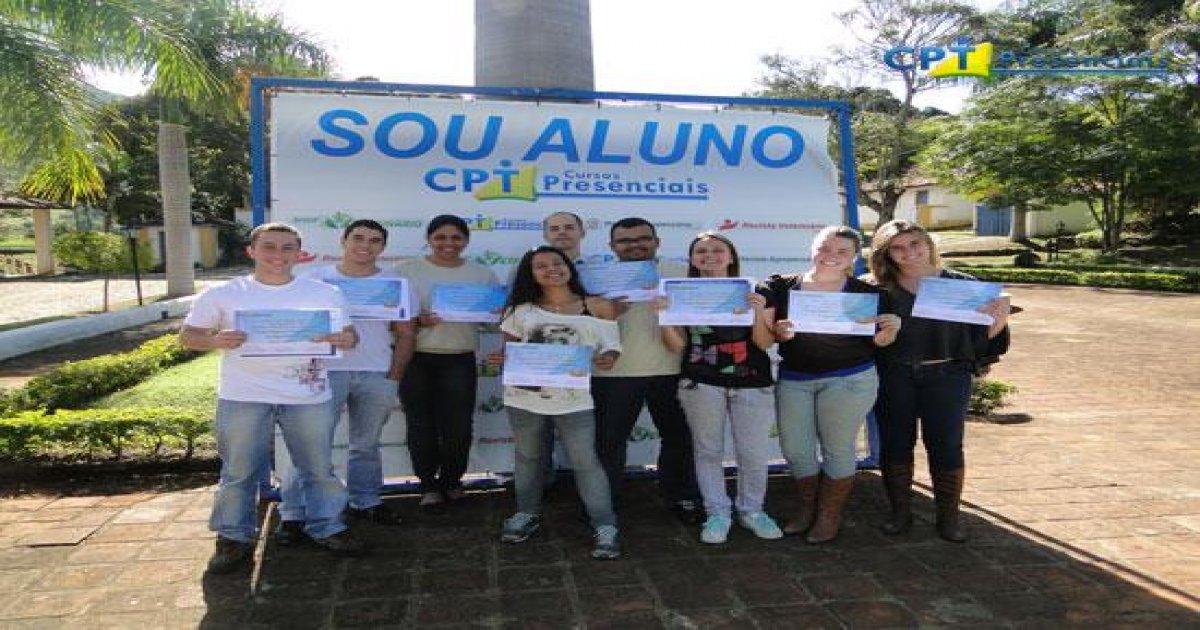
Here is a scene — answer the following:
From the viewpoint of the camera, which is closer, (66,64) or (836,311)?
(836,311)

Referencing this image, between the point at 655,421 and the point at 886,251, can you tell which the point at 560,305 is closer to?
the point at 655,421

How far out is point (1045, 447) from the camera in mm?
5938

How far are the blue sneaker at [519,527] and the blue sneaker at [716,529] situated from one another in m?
0.90

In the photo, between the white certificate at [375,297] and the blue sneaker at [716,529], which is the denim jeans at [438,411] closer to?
the white certificate at [375,297]

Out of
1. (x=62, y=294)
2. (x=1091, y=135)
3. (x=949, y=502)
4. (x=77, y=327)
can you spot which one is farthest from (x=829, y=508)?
(x=1091, y=135)

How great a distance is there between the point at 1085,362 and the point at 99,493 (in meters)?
11.0

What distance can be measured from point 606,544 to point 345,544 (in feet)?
4.25

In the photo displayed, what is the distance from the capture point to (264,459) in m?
3.66

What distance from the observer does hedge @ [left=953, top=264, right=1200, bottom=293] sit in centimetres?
1936

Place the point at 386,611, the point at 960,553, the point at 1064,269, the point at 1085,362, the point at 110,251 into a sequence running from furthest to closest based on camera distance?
the point at 1064,269
the point at 110,251
the point at 1085,362
the point at 960,553
the point at 386,611

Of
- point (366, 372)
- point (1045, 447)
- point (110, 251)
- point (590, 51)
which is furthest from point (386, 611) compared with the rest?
point (110, 251)

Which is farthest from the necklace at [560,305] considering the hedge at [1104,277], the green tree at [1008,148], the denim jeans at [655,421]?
the green tree at [1008,148]

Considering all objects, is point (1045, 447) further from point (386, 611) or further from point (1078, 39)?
point (1078, 39)

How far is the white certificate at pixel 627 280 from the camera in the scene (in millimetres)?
3873
